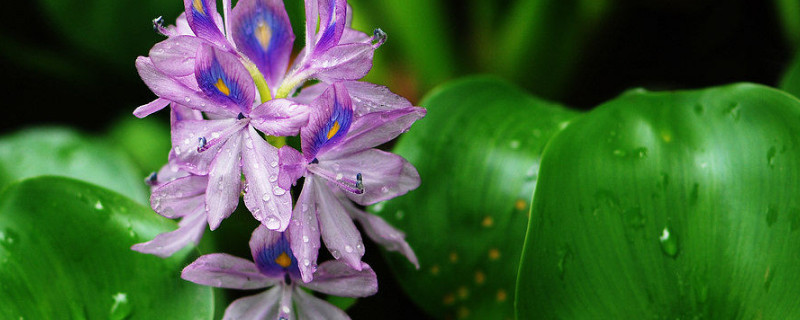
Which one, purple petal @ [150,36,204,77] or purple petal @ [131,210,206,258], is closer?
purple petal @ [150,36,204,77]

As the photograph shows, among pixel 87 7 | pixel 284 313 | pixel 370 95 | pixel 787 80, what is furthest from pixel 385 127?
pixel 87 7

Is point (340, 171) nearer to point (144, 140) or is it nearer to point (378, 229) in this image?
point (378, 229)

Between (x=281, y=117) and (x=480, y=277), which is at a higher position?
(x=281, y=117)

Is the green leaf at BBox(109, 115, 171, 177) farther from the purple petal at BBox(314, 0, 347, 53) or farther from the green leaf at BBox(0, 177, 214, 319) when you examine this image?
the purple petal at BBox(314, 0, 347, 53)

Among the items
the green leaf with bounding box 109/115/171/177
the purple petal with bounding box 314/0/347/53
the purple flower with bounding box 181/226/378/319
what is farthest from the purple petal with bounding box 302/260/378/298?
the green leaf with bounding box 109/115/171/177

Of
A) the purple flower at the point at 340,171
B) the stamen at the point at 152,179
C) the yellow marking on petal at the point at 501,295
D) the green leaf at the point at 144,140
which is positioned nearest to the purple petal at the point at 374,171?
the purple flower at the point at 340,171

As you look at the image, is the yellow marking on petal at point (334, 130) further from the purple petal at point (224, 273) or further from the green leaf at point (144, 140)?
the green leaf at point (144, 140)

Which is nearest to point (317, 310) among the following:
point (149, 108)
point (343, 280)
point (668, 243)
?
point (343, 280)
